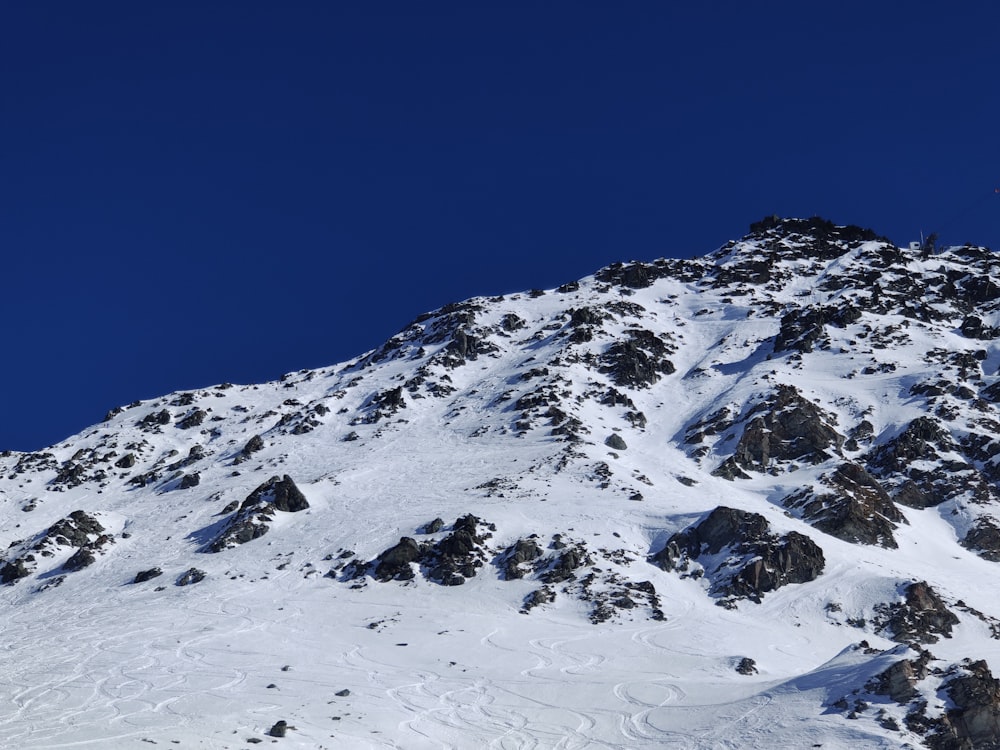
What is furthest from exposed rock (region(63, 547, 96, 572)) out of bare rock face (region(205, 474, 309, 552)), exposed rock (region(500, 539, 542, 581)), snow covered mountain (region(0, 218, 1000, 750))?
exposed rock (region(500, 539, 542, 581))

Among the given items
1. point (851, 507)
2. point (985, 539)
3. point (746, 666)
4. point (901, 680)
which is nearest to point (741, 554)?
point (851, 507)

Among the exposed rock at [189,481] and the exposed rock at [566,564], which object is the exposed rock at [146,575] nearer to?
the exposed rock at [189,481]

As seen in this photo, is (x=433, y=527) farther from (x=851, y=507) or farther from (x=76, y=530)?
(x=76, y=530)

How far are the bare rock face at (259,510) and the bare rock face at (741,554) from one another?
33062 mm

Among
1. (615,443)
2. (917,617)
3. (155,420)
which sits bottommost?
(917,617)

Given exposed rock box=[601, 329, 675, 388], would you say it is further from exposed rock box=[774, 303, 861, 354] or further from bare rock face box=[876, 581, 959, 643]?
bare rock face box=[876, 581, 959, 643]

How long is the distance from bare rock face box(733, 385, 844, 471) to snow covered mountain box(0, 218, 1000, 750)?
30 centimetres

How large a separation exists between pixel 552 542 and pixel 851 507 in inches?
1035

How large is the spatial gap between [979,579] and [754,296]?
8827 centimetres

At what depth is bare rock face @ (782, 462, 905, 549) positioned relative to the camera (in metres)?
78.2

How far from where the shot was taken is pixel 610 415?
111 metres

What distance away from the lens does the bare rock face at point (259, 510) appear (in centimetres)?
8094

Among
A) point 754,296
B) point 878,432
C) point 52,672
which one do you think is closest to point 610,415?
point 878,432

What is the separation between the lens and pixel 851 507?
Answer: 80188mm
